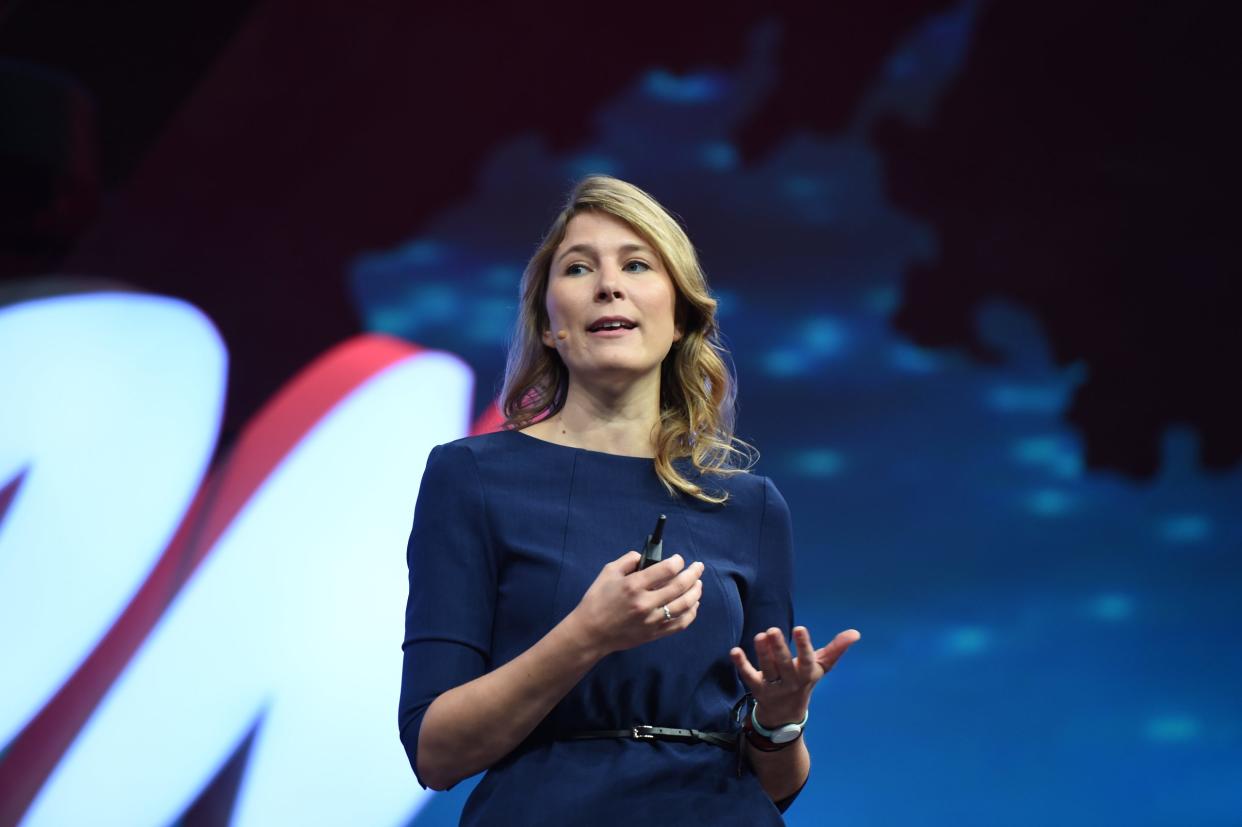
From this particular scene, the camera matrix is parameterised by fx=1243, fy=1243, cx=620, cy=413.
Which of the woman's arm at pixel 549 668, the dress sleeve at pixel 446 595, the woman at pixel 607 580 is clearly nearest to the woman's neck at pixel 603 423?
the woman at pixel 607 580

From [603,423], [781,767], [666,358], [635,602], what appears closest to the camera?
[635,602]

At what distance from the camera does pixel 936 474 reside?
275cm

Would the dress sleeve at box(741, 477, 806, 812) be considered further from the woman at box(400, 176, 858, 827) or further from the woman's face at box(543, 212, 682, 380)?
the woman's face at box(543, 212, 682, 380)

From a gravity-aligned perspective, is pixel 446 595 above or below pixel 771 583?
below

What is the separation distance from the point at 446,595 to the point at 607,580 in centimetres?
21

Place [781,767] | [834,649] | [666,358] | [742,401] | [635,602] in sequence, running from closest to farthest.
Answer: [635,602] → [834,649] → [781,767] → [666,358] → [742,401]

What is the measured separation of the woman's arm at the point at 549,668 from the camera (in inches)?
39.1

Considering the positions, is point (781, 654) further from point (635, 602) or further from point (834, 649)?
point (635, 602)

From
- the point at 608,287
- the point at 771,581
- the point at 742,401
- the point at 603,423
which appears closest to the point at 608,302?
the point at 608,287

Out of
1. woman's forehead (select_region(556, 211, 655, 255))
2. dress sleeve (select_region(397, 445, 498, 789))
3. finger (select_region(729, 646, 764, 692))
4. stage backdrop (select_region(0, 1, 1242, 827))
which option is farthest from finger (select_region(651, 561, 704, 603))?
stage backdrop (select_region(0, 1, 1242, 827))

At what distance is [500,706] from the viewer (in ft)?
3.47

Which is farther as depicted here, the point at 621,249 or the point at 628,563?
the point at 621,249

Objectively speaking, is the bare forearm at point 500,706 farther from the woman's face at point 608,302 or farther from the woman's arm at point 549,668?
the woman's face at point 608,302

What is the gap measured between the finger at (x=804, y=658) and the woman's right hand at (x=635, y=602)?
0.12m
